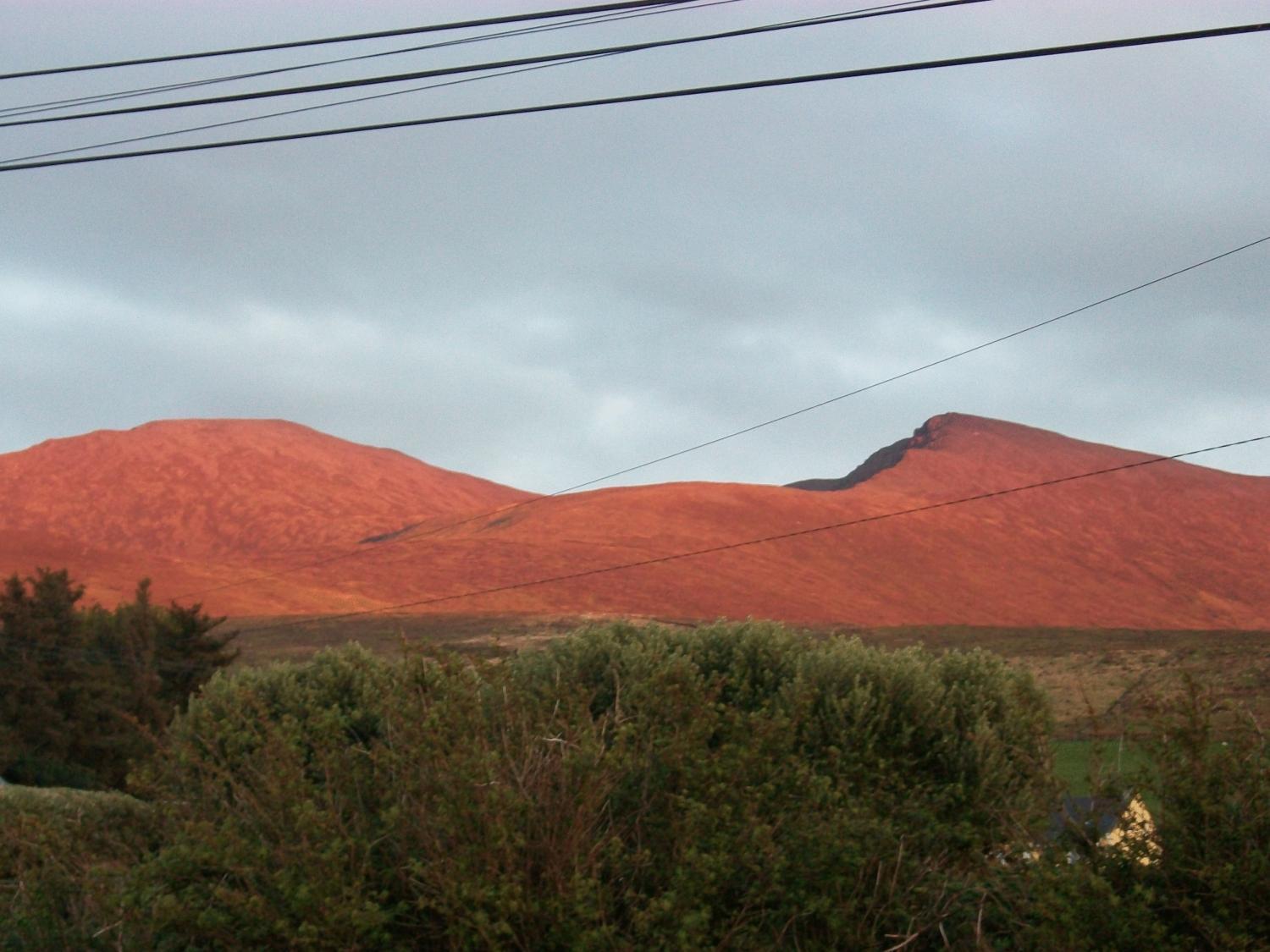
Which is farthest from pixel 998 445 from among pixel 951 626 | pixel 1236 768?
pixel 1236 768

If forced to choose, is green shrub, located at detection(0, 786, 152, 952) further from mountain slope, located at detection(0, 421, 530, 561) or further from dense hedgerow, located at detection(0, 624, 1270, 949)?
mountain slope, located at detection(0, 421, 530, 561)

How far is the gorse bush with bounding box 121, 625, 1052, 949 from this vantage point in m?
5.50

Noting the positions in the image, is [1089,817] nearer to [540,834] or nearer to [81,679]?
[540,834]

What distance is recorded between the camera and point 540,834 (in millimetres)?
5695

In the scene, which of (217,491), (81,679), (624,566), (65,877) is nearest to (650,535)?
(624,566)

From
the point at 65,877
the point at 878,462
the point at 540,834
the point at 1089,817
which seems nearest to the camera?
the point at 540,834

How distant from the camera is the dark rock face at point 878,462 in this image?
149 m

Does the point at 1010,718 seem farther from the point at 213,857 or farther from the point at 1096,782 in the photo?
the point at 213,857

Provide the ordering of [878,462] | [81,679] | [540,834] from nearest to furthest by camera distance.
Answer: [540,834], [81,679], [878,462]

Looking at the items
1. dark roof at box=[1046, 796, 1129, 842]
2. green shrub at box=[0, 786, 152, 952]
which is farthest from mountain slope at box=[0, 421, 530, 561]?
dark roof at box=[1046, 796, 1129, 842]

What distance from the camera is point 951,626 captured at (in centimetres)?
7112

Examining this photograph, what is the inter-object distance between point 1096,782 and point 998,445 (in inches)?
5643

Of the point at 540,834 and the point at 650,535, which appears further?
the point at 650,535

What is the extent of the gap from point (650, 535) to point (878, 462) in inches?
2642
